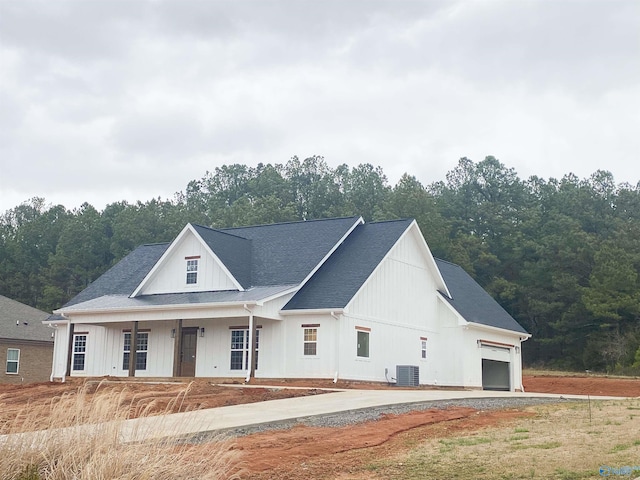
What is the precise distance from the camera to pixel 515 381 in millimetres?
39438

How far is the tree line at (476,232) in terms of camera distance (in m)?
58.5

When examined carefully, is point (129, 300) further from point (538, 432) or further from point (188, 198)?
point (188, 198)

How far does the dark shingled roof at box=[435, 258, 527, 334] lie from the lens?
3769 cm

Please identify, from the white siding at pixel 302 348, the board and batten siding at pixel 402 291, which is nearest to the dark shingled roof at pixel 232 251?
Answer: the white siding at pixel 302 348

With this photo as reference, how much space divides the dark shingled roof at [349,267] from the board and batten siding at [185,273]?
343 cm

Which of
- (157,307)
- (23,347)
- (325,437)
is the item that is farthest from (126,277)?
(325,437)

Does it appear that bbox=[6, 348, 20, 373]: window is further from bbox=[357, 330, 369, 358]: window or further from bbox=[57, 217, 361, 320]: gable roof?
bbox=[357, 330, 369, 358]: window

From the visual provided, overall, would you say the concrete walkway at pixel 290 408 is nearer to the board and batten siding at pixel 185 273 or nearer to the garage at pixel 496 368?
the board and batten siding at pixel 185 273

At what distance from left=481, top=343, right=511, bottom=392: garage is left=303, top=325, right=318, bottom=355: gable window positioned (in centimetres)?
1052

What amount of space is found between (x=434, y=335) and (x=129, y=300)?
13.2 m

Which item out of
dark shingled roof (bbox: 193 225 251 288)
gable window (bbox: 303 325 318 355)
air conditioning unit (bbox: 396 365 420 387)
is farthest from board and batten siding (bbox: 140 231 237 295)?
air conditioning unit (bbox: 396 365 420 387)

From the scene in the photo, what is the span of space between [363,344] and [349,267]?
3.21 m

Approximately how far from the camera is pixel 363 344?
105 feet

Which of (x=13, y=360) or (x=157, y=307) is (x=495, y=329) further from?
(x=13, y=360)
